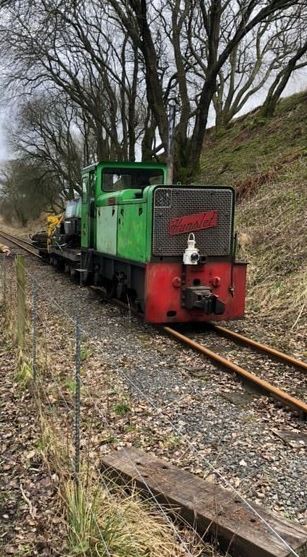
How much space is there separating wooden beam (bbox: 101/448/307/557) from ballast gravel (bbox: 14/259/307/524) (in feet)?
0.83

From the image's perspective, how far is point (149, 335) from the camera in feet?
28.3

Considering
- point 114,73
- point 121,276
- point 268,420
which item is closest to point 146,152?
point 114,73

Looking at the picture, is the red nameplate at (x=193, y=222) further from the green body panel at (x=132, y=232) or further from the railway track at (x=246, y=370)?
the railway track at (x=246, y=370)

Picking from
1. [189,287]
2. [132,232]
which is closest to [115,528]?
[189,287]

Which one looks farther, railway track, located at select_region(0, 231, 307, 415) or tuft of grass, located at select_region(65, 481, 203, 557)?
railway track, located at select_region(0, 231, 307, 415)

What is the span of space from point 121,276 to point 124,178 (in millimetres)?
2602

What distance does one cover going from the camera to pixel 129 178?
1167 centimetres

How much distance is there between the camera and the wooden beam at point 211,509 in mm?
2932

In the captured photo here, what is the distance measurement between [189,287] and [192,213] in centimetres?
114

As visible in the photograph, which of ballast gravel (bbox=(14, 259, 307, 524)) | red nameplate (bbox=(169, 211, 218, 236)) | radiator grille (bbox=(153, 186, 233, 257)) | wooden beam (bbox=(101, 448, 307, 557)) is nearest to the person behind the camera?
wooden beam (bbox=(101, 448, 307, 557))

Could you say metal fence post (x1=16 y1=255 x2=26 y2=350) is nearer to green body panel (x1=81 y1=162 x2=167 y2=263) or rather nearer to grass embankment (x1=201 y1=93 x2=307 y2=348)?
green body panel (x1=81 y1=162 x2=167 y2=263)

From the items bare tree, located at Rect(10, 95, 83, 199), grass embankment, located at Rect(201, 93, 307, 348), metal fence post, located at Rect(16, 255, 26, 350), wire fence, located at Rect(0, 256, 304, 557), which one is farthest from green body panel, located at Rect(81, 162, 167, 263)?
bare tree, located at Rect(10, 95, 83, 199)

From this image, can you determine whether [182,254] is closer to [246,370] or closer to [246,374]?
[246,370]

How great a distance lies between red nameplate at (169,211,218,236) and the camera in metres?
8.62
